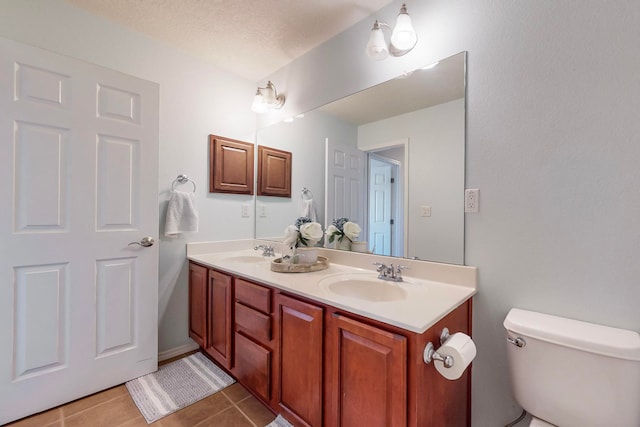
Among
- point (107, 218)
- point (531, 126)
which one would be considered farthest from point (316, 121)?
point (107, 218)

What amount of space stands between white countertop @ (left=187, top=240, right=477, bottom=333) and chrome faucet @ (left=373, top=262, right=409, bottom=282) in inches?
1.3

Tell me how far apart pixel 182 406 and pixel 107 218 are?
119 cm

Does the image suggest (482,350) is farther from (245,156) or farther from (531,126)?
(245,156)

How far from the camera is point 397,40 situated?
1.35m

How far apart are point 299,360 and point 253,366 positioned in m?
0.41

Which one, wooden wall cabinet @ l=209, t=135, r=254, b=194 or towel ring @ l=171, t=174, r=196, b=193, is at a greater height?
wooden wall cabinet @ l=209, t=135, r=254, b=194

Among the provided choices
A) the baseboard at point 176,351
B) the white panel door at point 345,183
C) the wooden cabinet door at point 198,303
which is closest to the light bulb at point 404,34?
the white panel door at point 345,183

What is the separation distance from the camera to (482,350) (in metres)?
1.21

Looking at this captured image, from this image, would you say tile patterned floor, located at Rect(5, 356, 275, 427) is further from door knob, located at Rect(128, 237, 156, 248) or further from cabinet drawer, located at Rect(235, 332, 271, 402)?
door knob, located at Rect(128, 237, 156, 248)

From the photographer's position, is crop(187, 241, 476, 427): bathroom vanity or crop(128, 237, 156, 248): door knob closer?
crop(187, 241, 476, 427): bathroom vanity

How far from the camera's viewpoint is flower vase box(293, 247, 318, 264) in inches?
64.6

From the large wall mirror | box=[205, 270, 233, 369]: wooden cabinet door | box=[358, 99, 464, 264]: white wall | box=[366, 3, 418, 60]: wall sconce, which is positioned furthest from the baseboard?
box=[366, 3, 418, 60]: wall sconce

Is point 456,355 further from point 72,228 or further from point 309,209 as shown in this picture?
point 72,228

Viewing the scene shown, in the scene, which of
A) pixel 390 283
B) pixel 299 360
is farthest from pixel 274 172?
pixel 299 360
